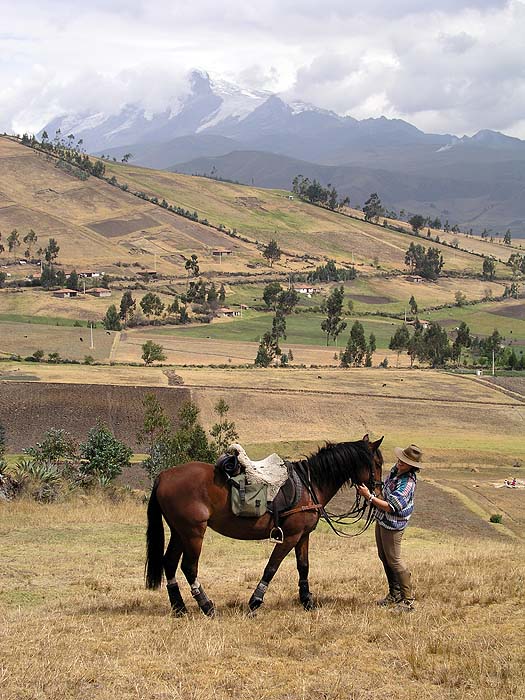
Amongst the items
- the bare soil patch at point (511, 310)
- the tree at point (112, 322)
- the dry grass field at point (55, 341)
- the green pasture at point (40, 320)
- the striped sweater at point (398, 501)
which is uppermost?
the striped sweater at point (398, 501)

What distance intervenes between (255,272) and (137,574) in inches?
6335

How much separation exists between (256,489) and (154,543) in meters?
1.88

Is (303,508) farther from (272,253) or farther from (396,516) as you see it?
(272,253)

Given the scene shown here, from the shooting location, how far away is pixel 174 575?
38.9ft

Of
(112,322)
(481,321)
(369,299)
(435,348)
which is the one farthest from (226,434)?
(369,299)

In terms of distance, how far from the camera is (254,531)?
39.1 feet

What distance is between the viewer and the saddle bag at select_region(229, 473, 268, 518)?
11703 millimetres

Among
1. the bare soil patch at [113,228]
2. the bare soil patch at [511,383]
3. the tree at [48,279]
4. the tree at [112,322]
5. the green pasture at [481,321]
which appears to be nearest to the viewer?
the bare soil patch at [511,383]

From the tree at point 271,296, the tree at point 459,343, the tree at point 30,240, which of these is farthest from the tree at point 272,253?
the tree at point 459,343

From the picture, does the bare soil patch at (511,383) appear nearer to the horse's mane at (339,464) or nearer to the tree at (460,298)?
the horse's mane at (339,464)

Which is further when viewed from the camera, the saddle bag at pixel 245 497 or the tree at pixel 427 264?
the tree at pixel 427 264

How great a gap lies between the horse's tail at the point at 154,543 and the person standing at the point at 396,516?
3101mm

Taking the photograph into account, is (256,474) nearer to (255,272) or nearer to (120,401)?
(120,401)

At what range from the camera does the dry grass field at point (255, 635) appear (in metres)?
8.31
